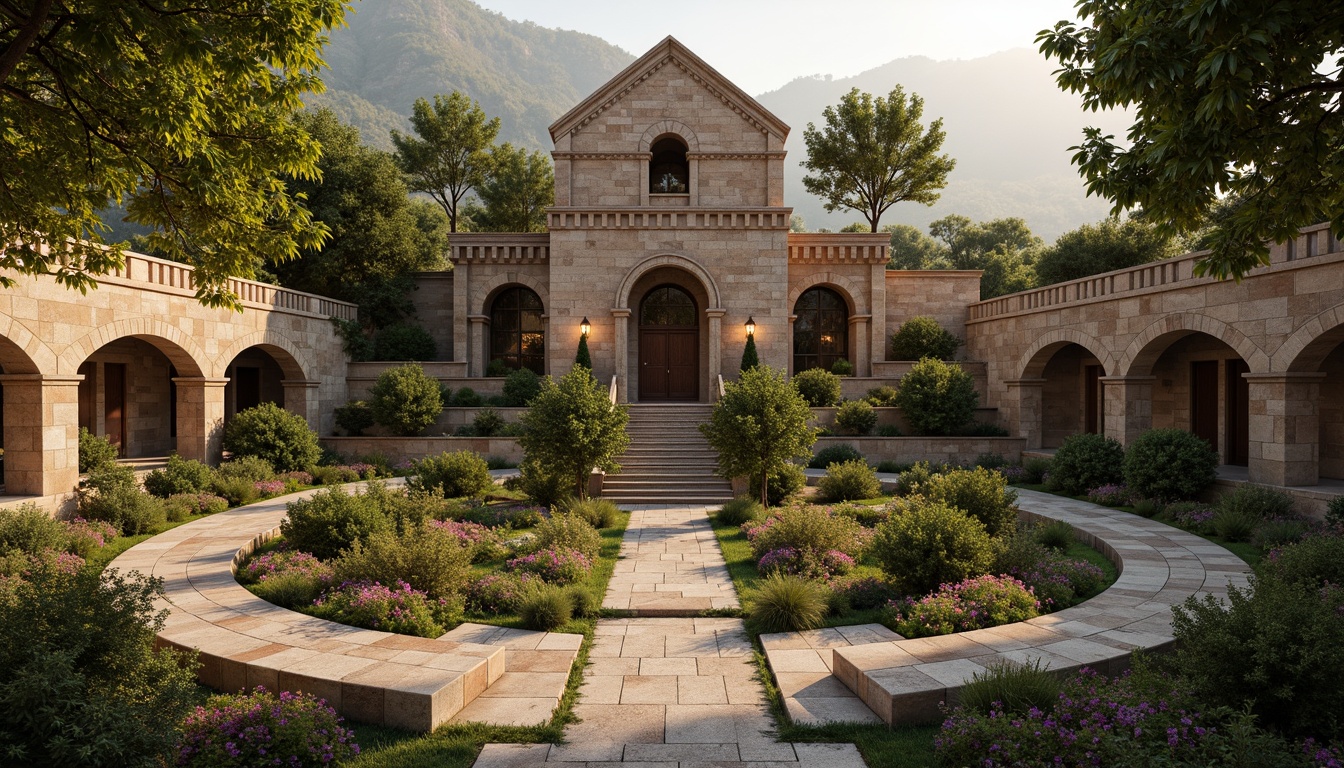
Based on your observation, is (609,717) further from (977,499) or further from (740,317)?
(740,317)

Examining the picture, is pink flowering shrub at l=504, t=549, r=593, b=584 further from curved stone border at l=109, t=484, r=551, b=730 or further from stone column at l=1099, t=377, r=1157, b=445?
stone column at l=1099, t=377, r=1157, b=445

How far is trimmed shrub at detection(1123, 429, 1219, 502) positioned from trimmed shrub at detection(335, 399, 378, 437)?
19850mm

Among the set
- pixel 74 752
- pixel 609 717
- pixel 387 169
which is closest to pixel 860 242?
pixel 387 169

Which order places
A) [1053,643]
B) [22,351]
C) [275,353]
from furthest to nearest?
[275,353], [22,351], [1053,643]

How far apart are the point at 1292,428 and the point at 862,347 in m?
13.9

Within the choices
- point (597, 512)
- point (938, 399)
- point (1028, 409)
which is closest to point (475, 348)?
point (597, 512)

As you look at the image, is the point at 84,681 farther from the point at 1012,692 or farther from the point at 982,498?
the point at 982,498

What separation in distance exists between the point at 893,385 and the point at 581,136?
14016 mm

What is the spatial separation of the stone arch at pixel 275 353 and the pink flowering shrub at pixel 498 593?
13070 mm

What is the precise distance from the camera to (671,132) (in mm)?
24953

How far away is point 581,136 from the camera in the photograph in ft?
82.0

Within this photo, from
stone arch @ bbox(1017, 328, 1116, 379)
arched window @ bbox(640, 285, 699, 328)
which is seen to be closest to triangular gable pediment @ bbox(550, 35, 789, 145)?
arched window @ bbox(640, 285, 699, 328)

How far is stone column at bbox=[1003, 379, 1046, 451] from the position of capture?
21094mm

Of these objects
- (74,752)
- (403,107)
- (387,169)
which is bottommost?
(74,752)
